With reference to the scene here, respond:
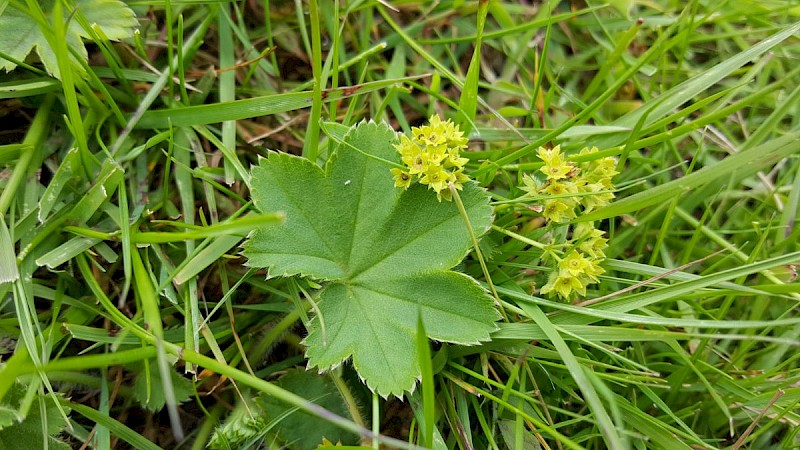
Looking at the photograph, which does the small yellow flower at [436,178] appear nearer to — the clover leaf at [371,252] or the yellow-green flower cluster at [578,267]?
the clover leaf at [371,252]

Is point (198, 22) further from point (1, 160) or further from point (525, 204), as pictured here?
point (525, 204)

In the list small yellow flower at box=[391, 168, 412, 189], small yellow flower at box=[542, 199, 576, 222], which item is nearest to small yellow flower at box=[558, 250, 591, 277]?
small yellow flower at box=[542, 199, 576, 222]

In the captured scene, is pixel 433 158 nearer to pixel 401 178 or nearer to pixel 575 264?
pixel 401 178

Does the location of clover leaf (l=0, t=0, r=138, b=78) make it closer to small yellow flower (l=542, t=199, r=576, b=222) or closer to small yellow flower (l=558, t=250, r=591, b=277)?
small yellow flower (l=542, t=199, r=576, b=222)

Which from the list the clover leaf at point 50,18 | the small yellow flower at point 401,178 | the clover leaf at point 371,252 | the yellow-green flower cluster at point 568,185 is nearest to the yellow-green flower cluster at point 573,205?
the yellow-green flower cluster at point 568,185

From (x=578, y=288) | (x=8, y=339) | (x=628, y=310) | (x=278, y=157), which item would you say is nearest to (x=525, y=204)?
(x=578, y=288)

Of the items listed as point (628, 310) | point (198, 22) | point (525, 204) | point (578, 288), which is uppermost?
point (198, 22)

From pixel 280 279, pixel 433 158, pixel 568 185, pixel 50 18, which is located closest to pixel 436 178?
pixel 433 158
